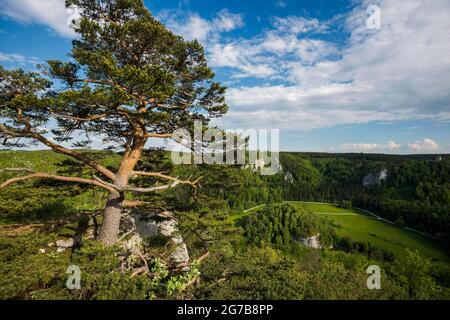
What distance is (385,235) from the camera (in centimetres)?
7044

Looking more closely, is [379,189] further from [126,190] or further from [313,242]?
[126,190]

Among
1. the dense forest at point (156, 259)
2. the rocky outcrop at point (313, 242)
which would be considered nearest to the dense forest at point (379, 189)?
the rocky outcrop at point (313, 242)

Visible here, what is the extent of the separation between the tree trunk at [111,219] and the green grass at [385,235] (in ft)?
214

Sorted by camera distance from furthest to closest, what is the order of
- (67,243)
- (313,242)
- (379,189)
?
(379,189)
(313,242)
(67,243)

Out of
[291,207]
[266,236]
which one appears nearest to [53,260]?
[266,236]

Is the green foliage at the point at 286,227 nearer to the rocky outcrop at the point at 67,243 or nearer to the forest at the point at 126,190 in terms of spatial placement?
the forest at the point at 126,190

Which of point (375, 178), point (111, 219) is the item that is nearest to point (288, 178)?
point (375, 178)

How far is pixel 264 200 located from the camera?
383ft

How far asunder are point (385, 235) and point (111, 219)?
264 ft

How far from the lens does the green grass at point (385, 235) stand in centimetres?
5991

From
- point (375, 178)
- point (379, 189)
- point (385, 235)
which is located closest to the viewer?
point (385, 235)

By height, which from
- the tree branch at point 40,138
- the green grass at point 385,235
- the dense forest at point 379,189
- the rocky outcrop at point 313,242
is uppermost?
the tree branch at point 40,138
